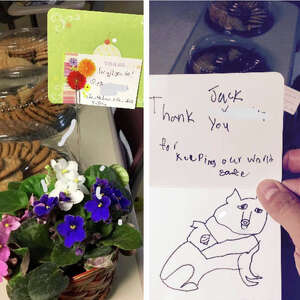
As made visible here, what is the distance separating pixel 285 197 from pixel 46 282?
13.9 inches

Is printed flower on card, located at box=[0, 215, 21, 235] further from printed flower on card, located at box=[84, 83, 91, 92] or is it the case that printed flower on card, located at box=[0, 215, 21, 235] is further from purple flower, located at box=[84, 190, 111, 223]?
printed flower on card, located at box=[84, 83, 91, 92]

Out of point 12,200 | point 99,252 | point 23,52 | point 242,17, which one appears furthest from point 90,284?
point 23,52

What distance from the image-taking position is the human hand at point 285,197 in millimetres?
522

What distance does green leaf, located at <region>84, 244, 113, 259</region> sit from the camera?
2.03 ft

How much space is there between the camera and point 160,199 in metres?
0.53

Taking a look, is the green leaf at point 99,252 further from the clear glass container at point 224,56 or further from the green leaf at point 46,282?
the clear glass container at point 224,56

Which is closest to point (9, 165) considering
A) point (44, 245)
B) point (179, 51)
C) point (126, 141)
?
point (44, 245)

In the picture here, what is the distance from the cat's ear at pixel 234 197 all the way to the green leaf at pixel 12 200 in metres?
0.33

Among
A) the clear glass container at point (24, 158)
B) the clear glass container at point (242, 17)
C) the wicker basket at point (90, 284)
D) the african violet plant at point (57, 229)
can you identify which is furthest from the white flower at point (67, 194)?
the clear glass container at point (242, 17)

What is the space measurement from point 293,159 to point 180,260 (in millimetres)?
199

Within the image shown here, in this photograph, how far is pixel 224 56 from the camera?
1.64 feet

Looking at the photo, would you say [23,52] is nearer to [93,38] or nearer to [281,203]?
[93,38]

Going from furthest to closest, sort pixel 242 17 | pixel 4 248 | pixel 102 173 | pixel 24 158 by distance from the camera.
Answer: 1. pixel 24 158
2. pixel 102 173
3. pixel 4 248
4. pixel 242 17

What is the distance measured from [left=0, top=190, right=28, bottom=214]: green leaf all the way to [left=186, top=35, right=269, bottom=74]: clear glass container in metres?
0.34
